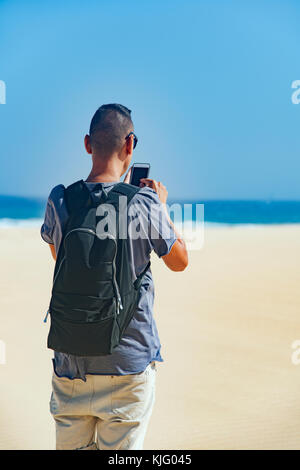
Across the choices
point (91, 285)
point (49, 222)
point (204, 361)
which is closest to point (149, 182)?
point (49, 222)

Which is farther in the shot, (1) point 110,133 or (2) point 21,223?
(2) point 21,223

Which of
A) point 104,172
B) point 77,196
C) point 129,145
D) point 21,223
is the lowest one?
point 77,196

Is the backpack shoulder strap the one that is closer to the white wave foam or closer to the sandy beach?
the sandy beach

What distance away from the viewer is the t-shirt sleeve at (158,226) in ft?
6.31

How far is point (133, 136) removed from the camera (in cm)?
206

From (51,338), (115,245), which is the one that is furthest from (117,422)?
(115,245)

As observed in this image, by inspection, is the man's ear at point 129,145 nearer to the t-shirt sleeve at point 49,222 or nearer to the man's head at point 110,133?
the man's head at point 110,133

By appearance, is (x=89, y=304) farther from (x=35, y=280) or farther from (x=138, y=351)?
(x=35, y=280)

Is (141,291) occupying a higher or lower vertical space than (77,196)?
lower

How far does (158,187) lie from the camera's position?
7.02ft

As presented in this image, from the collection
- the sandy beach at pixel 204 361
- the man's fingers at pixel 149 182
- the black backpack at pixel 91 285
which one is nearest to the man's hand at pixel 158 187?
the man's fingers at pixel 149 182

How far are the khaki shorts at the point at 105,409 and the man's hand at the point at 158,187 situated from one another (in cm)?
71

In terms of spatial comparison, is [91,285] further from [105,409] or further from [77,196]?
[105,409]

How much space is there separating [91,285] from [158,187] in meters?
0.57
